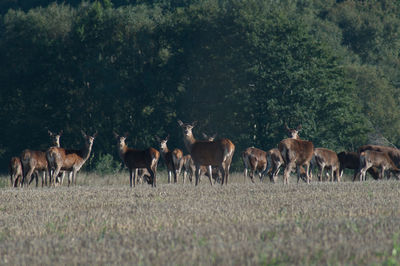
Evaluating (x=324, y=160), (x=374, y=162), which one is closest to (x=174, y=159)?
(x=324, y=160)

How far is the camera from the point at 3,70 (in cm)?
4919

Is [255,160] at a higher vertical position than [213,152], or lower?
lower

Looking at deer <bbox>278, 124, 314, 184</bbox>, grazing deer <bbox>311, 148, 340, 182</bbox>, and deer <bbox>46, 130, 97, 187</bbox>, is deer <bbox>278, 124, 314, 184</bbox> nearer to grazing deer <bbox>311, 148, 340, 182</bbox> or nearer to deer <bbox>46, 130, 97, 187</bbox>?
grazing deer <bbox>311, 148, 340, 182</bbox>

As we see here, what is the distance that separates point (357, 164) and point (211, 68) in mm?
16877

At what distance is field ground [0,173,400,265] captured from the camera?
8.44 m

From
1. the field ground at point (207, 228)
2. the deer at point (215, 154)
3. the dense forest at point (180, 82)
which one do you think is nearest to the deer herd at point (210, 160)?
the deer at point (215, 154)

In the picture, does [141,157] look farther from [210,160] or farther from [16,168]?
[16,168]

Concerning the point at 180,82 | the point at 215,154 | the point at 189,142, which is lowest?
the point at 215,154

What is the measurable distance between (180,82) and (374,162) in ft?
69.1

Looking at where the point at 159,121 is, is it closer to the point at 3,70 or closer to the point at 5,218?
the point at 3,70

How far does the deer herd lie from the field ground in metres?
5.44

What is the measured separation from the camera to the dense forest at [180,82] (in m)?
41.8

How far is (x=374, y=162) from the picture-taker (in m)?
26.1

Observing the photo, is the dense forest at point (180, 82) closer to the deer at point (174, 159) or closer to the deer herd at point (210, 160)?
the deer at point (174, 159)
